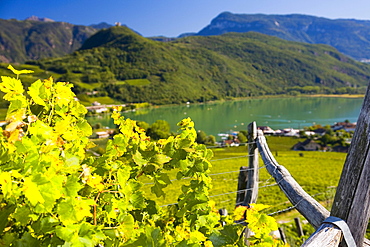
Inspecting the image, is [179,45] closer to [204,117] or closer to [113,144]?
[204,117]

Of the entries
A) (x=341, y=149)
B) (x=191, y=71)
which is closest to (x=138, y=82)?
(x=191, y=71)

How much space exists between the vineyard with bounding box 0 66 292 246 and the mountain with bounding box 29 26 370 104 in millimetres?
112202

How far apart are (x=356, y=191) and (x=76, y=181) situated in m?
1.10

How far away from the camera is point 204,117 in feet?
277

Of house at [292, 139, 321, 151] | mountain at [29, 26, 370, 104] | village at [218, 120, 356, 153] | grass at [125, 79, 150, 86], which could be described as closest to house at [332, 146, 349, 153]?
village at [218, 120, 356, 153]

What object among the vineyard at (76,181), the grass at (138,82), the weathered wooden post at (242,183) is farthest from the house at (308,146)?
the grass at (138,82)

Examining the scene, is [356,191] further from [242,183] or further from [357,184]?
[242,183]

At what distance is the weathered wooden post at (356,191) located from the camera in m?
1.12

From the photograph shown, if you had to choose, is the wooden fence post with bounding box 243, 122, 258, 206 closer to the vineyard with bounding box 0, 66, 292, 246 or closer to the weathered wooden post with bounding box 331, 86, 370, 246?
the vineyard with bounding box 0, 66, 292, 246

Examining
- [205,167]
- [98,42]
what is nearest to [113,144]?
[205,167]

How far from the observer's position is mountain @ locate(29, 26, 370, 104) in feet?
404

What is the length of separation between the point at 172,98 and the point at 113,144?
Result: 12041 cm

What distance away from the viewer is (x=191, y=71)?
156875 mm

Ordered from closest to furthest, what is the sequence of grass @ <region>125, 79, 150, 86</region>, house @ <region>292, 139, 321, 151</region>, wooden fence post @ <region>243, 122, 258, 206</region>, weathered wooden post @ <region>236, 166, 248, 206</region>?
wooden fence post @ <region>243, 122, 258, 206</region> → weathered wooden post @ <region>236, 166, 248, 206</region> → house @ <region>292, 139, 321, 151</region> → grass @ <region>125, 79, 150, 86</region>
